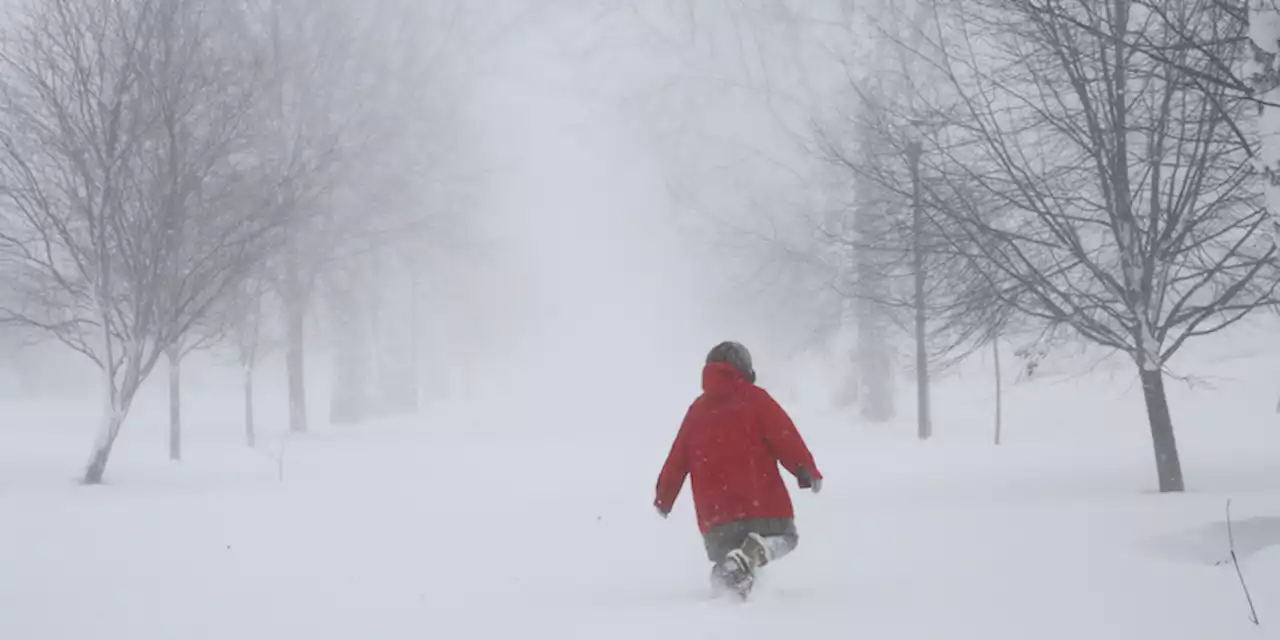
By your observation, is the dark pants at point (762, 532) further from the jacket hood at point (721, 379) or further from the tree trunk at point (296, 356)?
the tree trunk at point (296, 356)

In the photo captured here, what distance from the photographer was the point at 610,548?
32.3ft

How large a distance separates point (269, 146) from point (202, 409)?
20689 mm

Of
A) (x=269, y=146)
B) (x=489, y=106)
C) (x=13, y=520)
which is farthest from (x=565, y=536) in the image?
(x=489, y=106)

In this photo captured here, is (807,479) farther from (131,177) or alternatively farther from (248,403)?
(248,403)

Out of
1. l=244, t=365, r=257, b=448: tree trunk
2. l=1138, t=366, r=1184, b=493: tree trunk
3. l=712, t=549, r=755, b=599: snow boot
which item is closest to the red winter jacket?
l=712, t=549, r=755, b=599: snow boot

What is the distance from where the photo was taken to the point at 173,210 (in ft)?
46.0

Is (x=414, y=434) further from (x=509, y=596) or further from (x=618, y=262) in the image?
(x=618, y=262)

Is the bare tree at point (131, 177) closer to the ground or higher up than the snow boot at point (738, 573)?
higher up

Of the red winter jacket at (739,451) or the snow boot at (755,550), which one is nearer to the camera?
the snow boot at (755,550)

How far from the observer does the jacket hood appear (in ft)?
20.7

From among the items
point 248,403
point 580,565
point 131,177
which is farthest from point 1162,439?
point 248,403

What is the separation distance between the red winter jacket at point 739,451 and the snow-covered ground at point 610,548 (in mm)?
536

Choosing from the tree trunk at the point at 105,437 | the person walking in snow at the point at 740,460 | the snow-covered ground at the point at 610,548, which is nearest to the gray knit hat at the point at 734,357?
the person walking in snow at the point at 740,460

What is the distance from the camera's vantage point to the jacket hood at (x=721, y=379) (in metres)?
6.30
